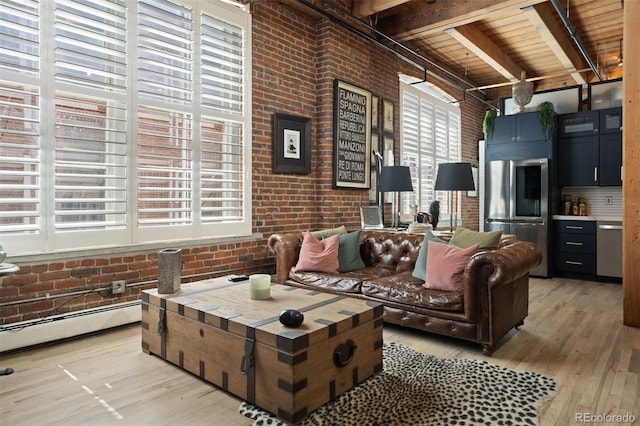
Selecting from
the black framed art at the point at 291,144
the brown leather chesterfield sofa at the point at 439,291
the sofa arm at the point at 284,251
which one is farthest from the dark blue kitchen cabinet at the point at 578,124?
the sofa arm at the point at 284,251

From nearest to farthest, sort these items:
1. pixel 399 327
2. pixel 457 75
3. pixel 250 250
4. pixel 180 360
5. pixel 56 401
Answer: pixel 56 401 → pixel 180 360 → pixel 399 327 → pixel 250 250 → pixel 457 75

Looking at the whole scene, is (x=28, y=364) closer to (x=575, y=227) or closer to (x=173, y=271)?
(x=173, y=271)

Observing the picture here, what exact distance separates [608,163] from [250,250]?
16.8ft

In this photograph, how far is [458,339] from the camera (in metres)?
3.37

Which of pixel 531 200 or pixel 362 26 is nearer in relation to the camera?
pixel 362 26

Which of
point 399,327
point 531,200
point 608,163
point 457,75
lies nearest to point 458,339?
point 399,327

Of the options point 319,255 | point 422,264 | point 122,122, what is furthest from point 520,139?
point 122,122

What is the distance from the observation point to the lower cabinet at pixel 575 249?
5887 millimetres

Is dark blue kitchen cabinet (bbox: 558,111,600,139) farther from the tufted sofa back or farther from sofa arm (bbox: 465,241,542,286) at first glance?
sofa arm (bbox: 465,241,542,286)

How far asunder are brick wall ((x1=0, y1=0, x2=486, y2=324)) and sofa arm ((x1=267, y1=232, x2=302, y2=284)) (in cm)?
45

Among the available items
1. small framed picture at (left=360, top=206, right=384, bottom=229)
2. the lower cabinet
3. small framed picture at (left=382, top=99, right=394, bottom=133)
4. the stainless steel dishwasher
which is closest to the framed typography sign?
A: small framed picture at (left=360, top=206, right=384, bottom=229)

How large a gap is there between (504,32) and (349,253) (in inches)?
181

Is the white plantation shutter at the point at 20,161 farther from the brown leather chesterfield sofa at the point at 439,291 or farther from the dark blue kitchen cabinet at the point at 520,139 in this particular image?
the dark blue kitchen cabinet at the point at 520,139

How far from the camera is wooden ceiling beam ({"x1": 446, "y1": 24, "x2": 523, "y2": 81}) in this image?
607 cm
